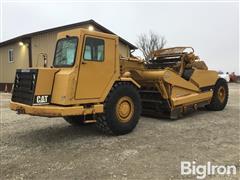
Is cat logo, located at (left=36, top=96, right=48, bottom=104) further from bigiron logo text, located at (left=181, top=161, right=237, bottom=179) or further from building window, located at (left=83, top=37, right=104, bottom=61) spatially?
bigiron logo text, located at (left=181, top=161, right=237, bottom=179)

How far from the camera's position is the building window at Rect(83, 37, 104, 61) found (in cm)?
702

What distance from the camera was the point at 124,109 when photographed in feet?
25.2

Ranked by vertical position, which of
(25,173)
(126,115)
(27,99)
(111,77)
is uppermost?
(111,77)

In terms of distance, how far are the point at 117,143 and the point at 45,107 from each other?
1708 mm

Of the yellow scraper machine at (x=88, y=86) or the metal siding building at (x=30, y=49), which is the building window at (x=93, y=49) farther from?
the metal siding building at (x=30, y=49)

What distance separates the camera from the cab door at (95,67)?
→ 6883 mm

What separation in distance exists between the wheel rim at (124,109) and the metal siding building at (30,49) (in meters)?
12.2

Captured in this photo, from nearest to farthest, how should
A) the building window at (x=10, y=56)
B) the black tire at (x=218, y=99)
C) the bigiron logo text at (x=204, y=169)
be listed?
the bigiron logo text at (x=204, y=169), the black tire at (x=218, y=99), the building window at (x=10, y=56)

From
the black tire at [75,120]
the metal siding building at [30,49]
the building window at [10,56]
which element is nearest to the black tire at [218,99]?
the black tire at [75,120]

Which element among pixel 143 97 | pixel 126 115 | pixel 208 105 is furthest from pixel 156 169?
pixel 208 105

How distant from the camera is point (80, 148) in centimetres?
655

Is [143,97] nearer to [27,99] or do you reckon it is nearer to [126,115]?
[126,115]

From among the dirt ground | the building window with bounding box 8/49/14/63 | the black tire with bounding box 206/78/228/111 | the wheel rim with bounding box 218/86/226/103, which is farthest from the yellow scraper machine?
the building window with bounding box 8/49/14/63

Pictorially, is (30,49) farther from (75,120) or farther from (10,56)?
(75,120)
